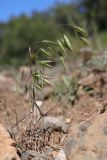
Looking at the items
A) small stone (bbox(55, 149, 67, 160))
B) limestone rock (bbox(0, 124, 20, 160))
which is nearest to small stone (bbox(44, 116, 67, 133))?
limestone rock (bbox(0, 124, 20, 160))

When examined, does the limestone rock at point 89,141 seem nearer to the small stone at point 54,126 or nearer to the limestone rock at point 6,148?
the limestone rock at point 6,148

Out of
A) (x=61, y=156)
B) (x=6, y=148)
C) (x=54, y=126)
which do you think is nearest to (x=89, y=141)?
(x=61, y=156)

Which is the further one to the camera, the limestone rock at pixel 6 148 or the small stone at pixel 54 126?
the small stone at pixel 54 126

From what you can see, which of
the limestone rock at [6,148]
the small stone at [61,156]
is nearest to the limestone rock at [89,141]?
the small stone at [61,156]

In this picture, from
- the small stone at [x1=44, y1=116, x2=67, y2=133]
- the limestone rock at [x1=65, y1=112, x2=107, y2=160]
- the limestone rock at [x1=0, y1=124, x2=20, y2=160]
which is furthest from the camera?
the small stone at [x1=44, y1=116, x2=67, y2=133]

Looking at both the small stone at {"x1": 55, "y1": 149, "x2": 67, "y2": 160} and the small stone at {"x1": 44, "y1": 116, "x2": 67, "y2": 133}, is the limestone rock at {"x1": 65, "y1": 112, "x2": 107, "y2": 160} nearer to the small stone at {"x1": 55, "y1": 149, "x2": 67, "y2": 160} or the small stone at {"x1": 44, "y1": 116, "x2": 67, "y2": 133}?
the small stone at {"x1": 55, "y1": 149, "x2": 67, "y2": 160}

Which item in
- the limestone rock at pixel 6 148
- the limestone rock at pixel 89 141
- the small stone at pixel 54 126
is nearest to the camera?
the limestone rock at pixel 89 141

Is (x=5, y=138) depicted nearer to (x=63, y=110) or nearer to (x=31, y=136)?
(x=31, y=136)

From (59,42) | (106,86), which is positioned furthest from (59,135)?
(106,86)

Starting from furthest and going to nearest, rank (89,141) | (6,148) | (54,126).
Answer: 1. (54,126)
2. (6,148)
3. (89,141)

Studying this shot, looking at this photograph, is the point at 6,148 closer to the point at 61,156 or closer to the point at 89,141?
the point at 61,156

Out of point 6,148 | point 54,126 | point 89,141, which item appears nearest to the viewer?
point 89,141
